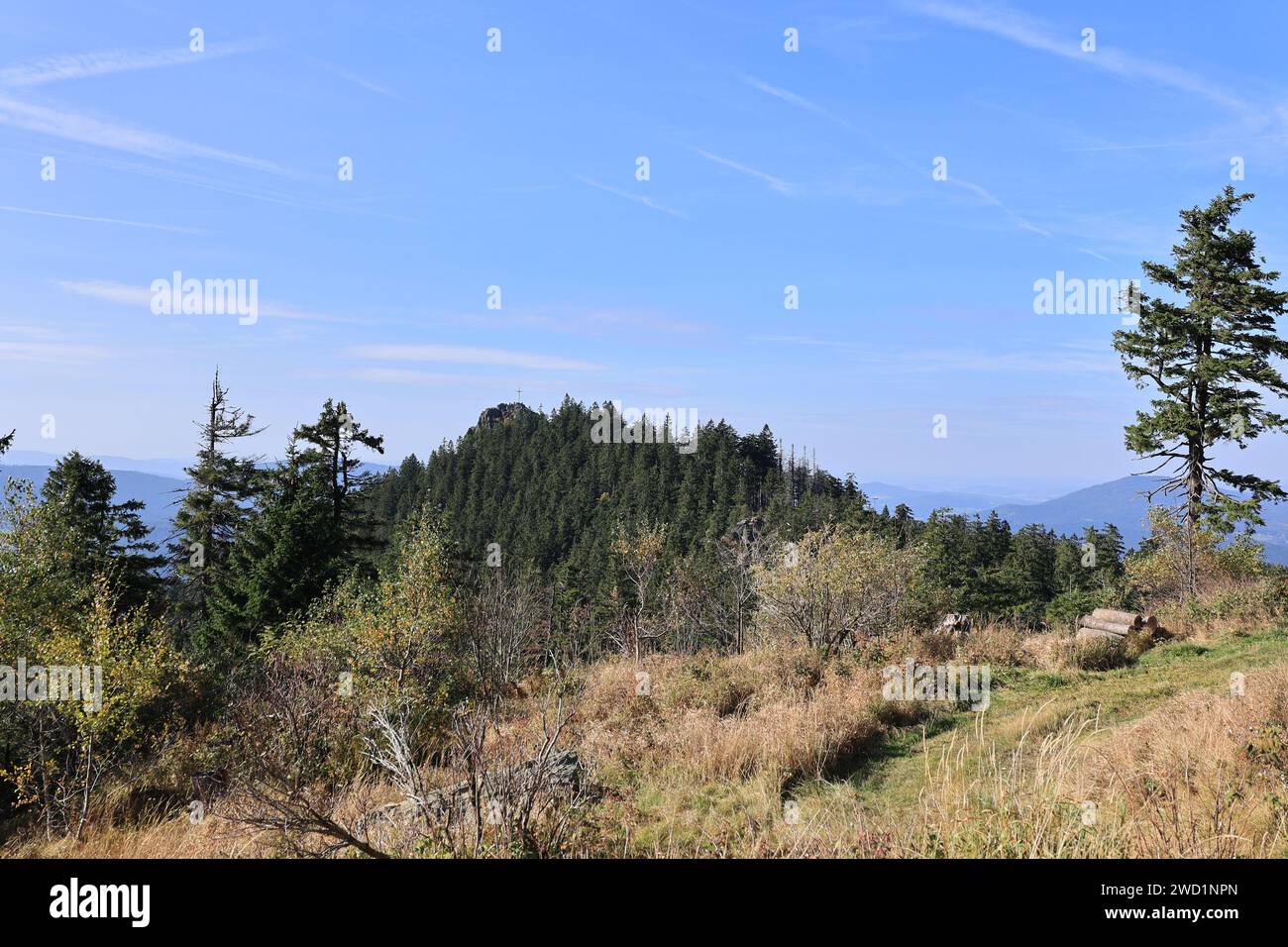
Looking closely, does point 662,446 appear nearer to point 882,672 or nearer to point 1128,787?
point 882,672

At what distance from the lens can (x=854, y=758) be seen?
32.6 ft

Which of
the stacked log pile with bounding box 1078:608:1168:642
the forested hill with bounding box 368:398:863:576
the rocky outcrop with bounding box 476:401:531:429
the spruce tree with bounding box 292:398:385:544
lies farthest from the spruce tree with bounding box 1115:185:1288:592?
the rocky outcrop with bounding box 476:401:531:429

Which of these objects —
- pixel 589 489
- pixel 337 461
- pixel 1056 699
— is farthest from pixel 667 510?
pixel 1056 699

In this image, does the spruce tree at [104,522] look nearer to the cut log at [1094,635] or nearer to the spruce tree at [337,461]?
the spruce tree at [337,461]

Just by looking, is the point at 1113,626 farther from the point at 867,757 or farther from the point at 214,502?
the point at 214,502

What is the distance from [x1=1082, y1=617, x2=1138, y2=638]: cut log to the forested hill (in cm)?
6729

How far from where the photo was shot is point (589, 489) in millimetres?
128375

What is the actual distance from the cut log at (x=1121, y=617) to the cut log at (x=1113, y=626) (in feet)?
0.27

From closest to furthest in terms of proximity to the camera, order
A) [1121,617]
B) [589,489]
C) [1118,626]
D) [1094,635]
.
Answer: [1094,635], [1118,626], [1121,617], [589,489]

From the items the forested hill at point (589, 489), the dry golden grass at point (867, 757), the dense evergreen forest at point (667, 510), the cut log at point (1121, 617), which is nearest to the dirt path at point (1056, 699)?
the dry golden grass at point (867, 757)

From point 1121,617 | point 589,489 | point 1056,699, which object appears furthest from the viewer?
point 589,489

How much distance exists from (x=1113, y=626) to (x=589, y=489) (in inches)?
4496
